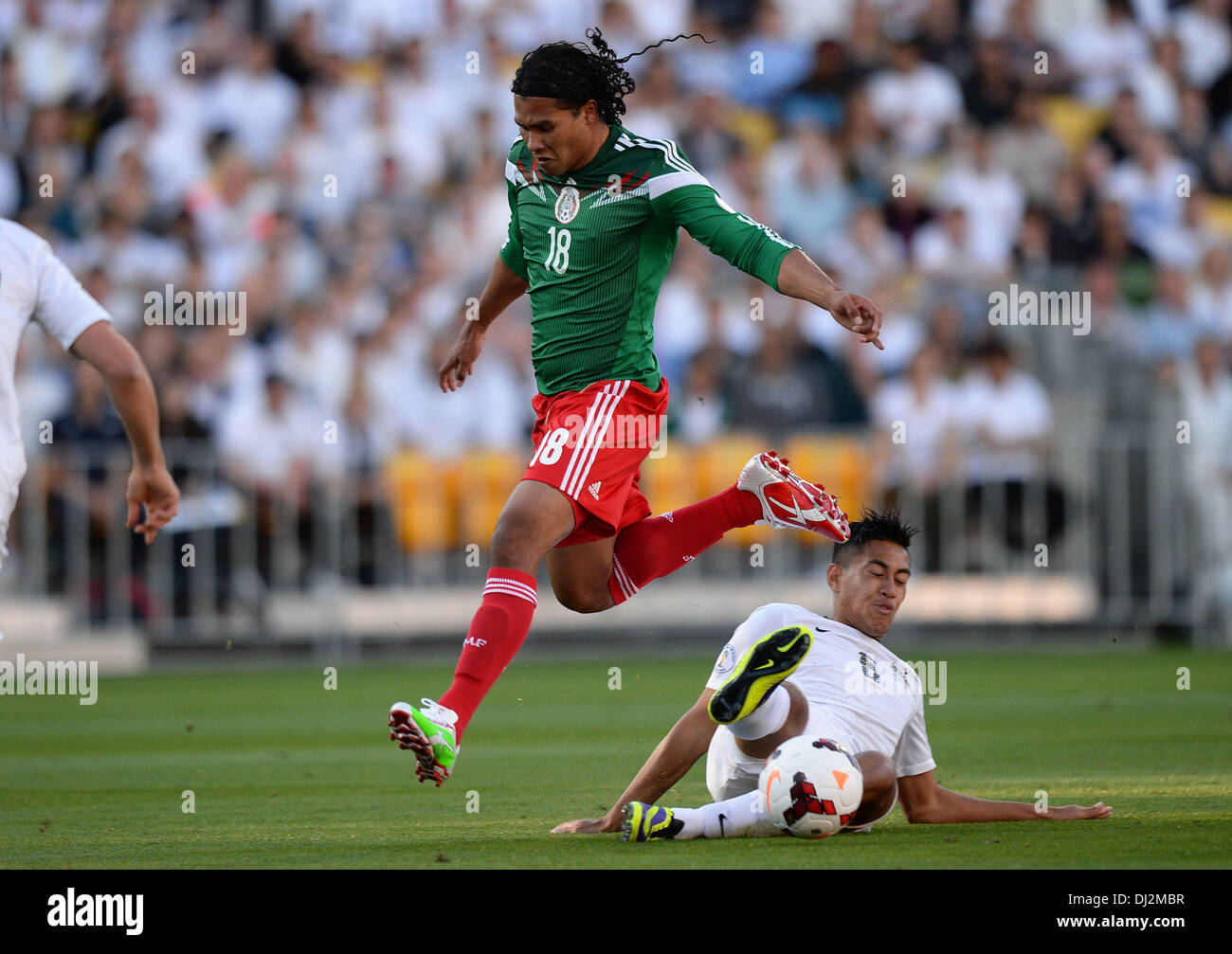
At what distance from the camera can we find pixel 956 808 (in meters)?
6.45

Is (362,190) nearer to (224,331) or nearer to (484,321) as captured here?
(224,331)

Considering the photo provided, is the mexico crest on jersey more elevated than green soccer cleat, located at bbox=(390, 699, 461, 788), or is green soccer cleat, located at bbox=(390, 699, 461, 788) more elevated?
the mexico crest on jersey

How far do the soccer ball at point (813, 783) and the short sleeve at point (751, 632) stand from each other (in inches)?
16.8

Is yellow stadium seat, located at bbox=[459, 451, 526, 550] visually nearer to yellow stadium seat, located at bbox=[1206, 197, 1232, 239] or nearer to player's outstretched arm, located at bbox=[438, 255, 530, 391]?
player's outstretched arm, located at bbox=[438, 255, 530, 391]

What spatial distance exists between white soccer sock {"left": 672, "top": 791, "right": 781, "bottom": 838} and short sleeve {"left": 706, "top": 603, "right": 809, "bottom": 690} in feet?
1.31

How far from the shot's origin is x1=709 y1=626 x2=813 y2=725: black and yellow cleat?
5.81 meters

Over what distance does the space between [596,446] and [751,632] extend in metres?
0.87

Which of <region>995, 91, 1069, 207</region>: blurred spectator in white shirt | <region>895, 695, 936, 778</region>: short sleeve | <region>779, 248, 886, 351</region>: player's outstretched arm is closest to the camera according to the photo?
<region>779, 248, 886, 351</region>: player's outstretched arm

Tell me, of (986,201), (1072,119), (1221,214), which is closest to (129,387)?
(986,201)

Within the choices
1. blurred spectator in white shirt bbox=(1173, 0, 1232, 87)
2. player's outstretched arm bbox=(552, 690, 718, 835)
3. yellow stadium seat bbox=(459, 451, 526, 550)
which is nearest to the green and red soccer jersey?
player's outstretched arm bbox=(552, 690, 718, 835)

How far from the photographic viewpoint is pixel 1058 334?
1576 centimetres

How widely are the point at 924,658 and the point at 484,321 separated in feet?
24.0

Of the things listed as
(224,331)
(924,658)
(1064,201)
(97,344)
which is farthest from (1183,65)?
(97,344)

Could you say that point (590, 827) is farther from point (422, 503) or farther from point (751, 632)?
point (422, 503)
